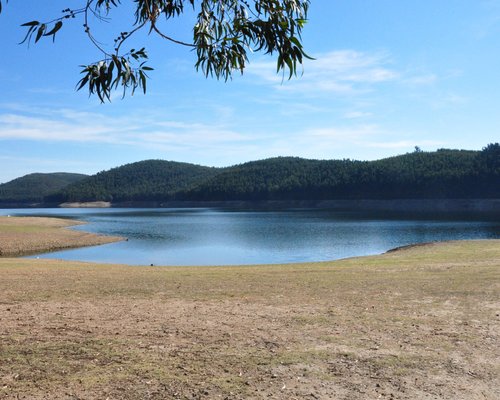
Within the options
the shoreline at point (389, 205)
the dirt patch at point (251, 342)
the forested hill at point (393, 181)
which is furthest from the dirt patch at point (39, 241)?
the forested hill at point (393, 181)

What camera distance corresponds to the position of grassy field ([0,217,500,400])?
17.5 feet

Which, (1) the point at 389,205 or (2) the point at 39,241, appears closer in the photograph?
(2) the point at 39,241

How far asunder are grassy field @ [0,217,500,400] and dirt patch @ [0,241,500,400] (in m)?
0.02

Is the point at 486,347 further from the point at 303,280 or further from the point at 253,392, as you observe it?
the point at 303,280

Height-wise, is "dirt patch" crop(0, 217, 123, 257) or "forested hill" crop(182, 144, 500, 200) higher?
"forested hill" crop(182, 144, 500, 200)

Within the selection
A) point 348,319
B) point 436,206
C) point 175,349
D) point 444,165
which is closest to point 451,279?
point 348,319

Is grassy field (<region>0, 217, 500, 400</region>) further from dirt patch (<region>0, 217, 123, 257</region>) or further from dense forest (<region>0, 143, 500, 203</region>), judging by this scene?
dense forest (<region>0, 143, 500, 203</region>)

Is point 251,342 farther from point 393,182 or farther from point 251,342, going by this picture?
point 393,182

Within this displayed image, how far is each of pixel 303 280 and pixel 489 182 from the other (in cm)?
11914

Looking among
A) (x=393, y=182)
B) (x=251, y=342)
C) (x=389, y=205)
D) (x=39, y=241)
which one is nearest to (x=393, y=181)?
(x=393, y=182)

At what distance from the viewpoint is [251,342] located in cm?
694

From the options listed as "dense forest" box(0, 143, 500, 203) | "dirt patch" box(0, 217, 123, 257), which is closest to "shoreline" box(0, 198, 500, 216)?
"dense forest" box(0, 143, 500, 203)

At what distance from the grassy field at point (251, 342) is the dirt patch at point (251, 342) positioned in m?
0.02

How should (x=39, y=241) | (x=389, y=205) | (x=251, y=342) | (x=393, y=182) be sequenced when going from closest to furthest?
(x=251, y=342), (x=39, y=241), (x=389, y=205), (x=393, y=182)
